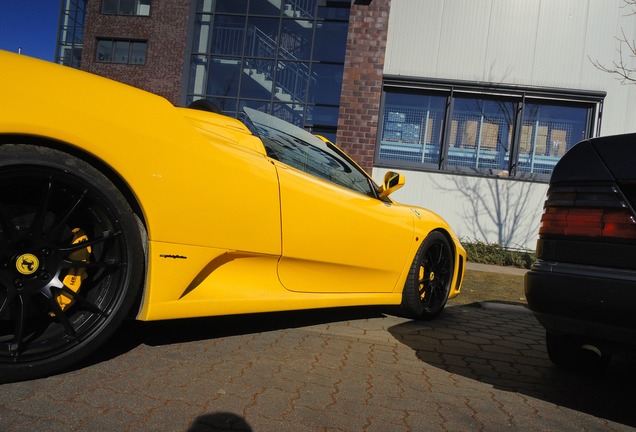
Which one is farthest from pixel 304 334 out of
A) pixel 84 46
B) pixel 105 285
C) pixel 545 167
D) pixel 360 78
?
pixel 84 46

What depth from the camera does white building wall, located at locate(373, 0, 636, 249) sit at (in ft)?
29.5

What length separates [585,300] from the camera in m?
2.08

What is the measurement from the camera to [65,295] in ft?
6.79

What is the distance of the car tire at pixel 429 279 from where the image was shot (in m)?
3.97

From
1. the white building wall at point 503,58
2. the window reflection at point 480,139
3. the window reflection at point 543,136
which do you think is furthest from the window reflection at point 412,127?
the window reflection at point 543,136

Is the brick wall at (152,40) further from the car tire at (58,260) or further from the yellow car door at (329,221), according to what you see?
the car tire at (58,260)

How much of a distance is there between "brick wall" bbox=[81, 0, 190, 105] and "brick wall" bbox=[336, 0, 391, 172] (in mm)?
10567

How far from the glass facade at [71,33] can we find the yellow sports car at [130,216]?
24.4 meters

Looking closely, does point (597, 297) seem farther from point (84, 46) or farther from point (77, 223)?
point (84, 46)

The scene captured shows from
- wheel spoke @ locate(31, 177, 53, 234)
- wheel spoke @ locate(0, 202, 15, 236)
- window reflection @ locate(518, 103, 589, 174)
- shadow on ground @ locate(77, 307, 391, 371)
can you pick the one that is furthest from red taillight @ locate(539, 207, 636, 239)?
window reflection @ locate(518, 103, 589, 174)

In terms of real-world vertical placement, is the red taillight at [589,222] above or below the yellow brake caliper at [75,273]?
above

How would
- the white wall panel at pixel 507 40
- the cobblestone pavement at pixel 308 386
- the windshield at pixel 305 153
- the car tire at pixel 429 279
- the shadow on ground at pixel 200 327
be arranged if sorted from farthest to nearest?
the white wall panel at pixel 507 40
the car tire at pixel 429 279
the windshield at pixel 305 153
the shadow on ground at pixel 200 327
the cobblestone pavement at pixel 308 386

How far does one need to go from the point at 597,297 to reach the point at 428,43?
8.12m

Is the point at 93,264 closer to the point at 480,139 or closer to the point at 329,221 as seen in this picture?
the point at 329,221
